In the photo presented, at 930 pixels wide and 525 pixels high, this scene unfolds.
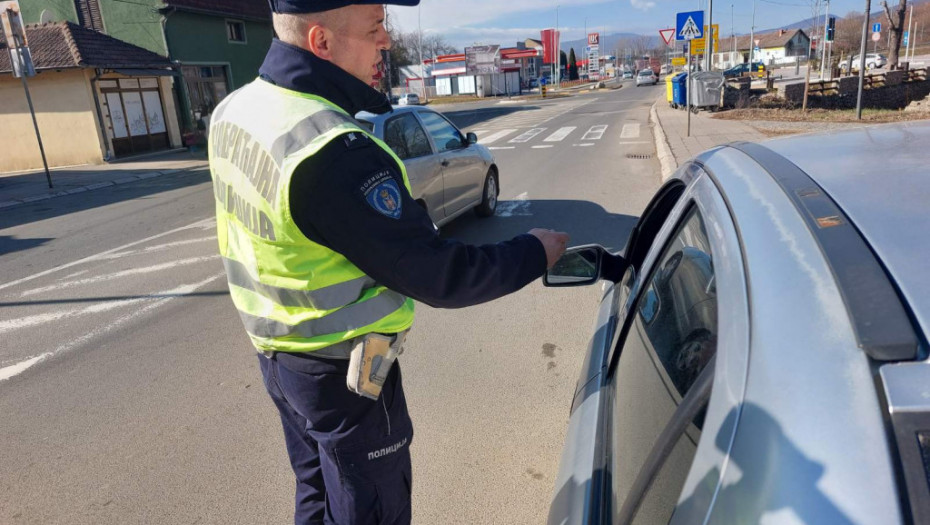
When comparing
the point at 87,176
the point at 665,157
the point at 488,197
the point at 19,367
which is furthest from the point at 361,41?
the point at 87,176

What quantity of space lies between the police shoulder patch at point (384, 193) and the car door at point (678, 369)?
0.70m

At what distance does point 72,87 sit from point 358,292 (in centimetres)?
2251

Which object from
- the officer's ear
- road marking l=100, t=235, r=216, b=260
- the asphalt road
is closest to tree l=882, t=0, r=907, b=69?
the asphalt road

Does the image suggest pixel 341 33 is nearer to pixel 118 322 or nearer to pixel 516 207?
pixel 118 322

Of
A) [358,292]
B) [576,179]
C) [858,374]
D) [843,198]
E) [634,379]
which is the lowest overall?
[576,179]

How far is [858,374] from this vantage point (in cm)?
81

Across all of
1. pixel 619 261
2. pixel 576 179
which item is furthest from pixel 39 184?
pixel 619 261

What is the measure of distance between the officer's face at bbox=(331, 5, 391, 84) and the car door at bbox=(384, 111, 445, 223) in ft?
→ 15.3

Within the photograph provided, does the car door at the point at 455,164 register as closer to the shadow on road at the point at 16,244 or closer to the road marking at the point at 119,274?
the road marking at the point at 119,274

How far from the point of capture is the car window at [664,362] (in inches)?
44.3

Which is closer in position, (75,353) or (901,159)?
(901,159)

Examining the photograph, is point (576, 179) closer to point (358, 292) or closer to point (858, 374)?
point (358, 292)

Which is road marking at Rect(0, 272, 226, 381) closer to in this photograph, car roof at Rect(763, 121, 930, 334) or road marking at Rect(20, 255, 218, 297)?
road marking at Rect(20, 255, 218, 297)

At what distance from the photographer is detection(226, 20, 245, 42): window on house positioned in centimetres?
2637
